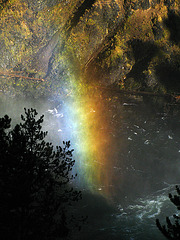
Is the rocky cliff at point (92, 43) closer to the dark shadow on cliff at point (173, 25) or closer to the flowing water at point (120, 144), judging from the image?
the dark shadow on cliff at point (173, 25)

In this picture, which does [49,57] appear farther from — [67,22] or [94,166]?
[94,166]

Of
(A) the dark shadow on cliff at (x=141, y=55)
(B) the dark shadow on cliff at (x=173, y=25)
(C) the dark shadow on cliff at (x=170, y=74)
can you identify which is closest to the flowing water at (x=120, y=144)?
(C) the dark shadow on cliff at (x=170, y=74)

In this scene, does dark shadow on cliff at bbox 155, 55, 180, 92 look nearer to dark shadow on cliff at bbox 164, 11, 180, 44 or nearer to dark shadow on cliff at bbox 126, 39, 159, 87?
dark shadow on cliff at bbox 126, 39, 159, 87

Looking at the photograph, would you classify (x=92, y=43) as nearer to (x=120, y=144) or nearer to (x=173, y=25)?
(x=173, y=25)

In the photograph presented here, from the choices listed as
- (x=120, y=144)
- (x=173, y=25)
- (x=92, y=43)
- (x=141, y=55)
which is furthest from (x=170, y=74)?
(x=120, y=144)

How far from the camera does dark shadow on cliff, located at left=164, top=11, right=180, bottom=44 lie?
2033 cm

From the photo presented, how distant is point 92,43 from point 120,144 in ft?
35.0

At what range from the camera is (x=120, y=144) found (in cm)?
2084

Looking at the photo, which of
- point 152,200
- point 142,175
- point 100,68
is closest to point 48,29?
point 100,68

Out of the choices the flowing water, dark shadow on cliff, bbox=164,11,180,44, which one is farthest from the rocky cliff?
the flowing water

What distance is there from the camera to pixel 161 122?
2081cm

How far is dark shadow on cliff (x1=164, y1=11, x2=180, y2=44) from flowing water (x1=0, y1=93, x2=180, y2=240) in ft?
23.1

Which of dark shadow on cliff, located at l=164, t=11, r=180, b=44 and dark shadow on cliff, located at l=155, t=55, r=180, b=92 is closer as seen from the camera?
dark shadow on cliff, located at l=164, t=11, r=180, b=44

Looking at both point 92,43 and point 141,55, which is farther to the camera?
point 141,55
